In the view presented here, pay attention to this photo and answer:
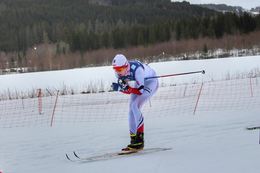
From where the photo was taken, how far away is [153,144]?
9117 millimetres

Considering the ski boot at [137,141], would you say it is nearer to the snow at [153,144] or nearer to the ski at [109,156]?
the ski at [109,156]

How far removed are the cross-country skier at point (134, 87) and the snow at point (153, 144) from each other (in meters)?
0.61

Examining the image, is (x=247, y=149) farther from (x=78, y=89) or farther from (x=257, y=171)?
(x=78, y=89)

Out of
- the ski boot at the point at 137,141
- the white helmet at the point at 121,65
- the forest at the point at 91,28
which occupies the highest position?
the forest at the point at 91,28

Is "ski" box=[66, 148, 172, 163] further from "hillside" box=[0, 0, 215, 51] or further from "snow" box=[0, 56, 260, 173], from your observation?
"hillside" box=[0, 0, 215, 51]

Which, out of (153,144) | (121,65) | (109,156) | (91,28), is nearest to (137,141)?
(109,156)

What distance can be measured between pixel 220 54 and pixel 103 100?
51.9m

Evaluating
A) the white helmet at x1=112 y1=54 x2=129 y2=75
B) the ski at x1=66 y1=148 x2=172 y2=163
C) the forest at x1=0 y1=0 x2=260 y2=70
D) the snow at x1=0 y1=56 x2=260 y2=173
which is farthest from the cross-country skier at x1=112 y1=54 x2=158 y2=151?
the forest at x1=0 y1=0 x2=260 y2=70

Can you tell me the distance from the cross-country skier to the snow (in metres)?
0.61

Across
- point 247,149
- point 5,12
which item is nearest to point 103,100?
point 247,149

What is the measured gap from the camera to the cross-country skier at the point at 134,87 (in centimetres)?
802

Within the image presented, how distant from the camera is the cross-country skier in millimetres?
8016

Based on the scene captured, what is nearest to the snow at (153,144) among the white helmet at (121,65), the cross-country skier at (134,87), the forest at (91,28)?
the cross-country skier at (134,87)

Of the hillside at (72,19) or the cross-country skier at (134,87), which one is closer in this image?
the cross-country skier at (134,87)
